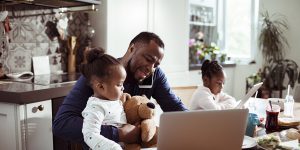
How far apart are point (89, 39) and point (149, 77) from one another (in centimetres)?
155

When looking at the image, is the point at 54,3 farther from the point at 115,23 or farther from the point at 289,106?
the point at 289,106

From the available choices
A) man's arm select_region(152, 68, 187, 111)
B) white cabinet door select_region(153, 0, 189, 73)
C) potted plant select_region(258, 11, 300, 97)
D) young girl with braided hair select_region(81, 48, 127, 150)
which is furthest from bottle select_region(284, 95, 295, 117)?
potted plant select_region(258, 11, 300, 97)

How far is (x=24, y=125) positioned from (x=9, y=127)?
0.09 metres

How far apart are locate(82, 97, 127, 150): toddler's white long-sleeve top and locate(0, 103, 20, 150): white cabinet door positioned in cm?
89

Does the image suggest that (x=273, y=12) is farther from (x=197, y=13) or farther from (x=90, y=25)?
(x=90, y=25)

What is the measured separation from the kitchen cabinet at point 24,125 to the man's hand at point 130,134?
927mm

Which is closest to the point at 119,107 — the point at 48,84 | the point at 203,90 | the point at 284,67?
the point at 203,90

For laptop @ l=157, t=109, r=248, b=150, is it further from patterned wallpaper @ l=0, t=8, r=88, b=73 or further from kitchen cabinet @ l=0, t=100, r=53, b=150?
patterned wallpaper @ l=0, t=8, r=88, b=73

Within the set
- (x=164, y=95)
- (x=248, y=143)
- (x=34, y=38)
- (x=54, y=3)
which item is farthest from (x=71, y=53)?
(x=248, y=143)

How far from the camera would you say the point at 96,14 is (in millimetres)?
2953

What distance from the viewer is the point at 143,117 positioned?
1.24 m

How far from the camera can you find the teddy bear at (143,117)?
1191 mm

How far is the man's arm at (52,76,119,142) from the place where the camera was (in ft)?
3.87

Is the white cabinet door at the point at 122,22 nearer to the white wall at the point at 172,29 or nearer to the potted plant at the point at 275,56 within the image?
the white wall at the point at 172,29
